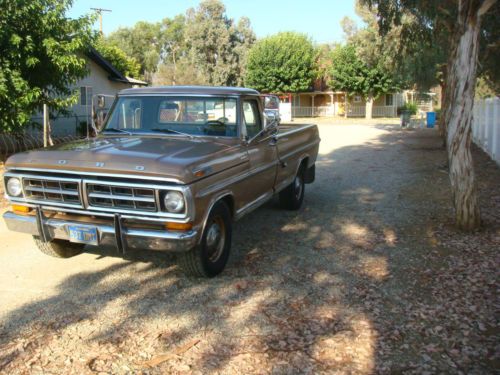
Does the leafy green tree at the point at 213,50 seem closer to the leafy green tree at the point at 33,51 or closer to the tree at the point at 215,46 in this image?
the tree at the point at 215,46

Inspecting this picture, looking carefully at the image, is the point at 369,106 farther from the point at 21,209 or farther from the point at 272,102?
the point at 21,209

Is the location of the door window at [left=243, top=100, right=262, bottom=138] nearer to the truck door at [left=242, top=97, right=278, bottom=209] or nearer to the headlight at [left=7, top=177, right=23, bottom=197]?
the truck door at [left=242, top=97, right=278, bottom=209]

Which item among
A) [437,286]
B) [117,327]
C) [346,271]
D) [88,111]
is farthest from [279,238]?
[88,111]

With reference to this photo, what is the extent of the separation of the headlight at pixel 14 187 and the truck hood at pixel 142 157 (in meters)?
0.14

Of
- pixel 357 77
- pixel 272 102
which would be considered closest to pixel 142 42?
pixel 357 77

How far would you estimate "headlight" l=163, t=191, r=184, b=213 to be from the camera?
169 inches

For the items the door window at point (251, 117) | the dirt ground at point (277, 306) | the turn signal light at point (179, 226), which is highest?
the door window at point (251, 117)

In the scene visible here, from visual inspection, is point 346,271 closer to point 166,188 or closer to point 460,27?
point 166,188

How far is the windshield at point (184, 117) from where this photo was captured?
5676mm

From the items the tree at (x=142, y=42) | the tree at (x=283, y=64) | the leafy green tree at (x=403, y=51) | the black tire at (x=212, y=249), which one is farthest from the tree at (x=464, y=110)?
the tree at (x=142, y=42)

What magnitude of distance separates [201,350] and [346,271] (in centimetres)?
217

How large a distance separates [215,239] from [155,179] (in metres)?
1.08

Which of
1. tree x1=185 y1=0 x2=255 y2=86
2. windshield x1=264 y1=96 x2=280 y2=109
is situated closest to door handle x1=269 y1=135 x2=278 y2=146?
windshield x1=264 y1=96 x2=280 y2=109

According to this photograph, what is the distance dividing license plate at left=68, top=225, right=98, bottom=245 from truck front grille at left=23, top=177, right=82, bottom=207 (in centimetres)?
24
